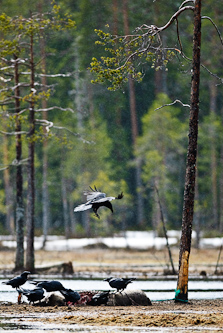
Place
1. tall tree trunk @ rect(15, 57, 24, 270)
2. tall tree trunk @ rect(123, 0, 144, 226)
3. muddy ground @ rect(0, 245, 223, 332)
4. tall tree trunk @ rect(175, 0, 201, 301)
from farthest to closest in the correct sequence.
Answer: tall tree trunk @ rect(123, 0, 144, 226)
tall tree trunk @ rect(15, 57, 24, 270)
tall tree trunk @ rect(175, 0, 201, 301)
muddy ground @ rect(0, 245, 223, 332)

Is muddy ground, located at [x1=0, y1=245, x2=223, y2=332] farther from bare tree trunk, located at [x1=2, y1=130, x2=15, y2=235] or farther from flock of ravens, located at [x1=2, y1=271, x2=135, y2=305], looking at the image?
bare tree trunk, located at [x1=2, y1=130, x2=15, y2=235]

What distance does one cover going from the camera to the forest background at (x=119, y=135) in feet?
169

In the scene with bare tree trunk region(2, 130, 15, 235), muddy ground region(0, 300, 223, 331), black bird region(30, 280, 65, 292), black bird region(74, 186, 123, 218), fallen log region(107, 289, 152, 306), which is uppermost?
bare tree trunk region(2, 130, 15, 235)

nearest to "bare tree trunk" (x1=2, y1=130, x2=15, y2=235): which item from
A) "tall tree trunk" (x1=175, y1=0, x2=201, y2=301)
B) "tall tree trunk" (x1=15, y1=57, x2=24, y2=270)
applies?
"tall tree trunk" (x1=15, y1=57, x2=24, y2=270)

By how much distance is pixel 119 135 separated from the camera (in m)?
66.2

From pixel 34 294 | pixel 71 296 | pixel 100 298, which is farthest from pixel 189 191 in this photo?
pixel 34 294

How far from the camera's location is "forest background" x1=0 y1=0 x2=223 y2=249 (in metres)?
51.4

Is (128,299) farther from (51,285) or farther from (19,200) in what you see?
(19,200)

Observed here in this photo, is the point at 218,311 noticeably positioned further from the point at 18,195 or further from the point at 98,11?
the point at 98,11

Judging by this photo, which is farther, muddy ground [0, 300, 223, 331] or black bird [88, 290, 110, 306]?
black bird [88, 290, 110, 306]

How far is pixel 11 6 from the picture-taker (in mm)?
54469

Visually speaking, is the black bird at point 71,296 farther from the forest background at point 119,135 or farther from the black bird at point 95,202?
the forest background at point 119,135

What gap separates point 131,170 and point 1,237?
17.2 meters

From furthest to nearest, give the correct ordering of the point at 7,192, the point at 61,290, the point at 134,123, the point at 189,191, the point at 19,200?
the point at 7,192
the point at 134,123
the point at 19,200
the point at 189,191
the point at 61,290
